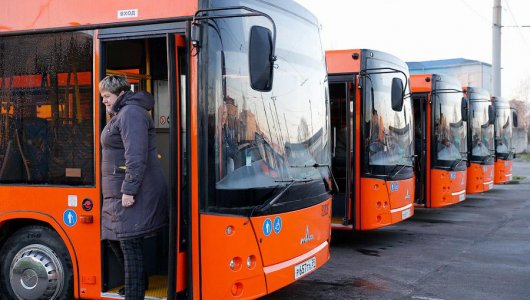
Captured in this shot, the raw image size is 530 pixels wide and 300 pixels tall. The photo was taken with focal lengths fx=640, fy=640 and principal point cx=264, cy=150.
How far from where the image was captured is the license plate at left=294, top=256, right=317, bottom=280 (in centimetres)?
570

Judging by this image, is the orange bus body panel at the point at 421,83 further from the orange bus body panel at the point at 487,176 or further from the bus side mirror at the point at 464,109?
the orange bus body panel at the point at 487,176

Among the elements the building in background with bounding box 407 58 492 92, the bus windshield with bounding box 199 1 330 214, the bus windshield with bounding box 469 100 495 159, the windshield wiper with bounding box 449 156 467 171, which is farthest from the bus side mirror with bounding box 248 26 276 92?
the building in background with bounding box 407 58 492 92

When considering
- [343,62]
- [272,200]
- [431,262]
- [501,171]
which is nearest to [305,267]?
[272,200]

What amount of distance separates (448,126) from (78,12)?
29.2 ft

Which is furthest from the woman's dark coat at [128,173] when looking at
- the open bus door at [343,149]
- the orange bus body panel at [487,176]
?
the orange bus body panel at [487,176]

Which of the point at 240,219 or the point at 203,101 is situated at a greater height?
the point at 203,101

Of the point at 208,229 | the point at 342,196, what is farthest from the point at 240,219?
the point at 342,196

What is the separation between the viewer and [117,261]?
561cm

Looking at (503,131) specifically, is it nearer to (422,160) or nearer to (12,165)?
(422,160)

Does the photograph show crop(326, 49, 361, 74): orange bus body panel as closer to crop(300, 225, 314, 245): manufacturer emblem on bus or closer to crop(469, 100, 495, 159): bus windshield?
crop(300, 225, 314, 245): manufacturer emblem on bus

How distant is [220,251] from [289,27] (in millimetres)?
2150

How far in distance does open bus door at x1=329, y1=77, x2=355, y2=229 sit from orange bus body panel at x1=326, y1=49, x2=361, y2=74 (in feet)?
0.49

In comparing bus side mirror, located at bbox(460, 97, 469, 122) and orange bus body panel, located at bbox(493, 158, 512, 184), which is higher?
bus side mirror, located at bbox(460, 97, 469, 122)

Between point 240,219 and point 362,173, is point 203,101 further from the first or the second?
point 362,173
